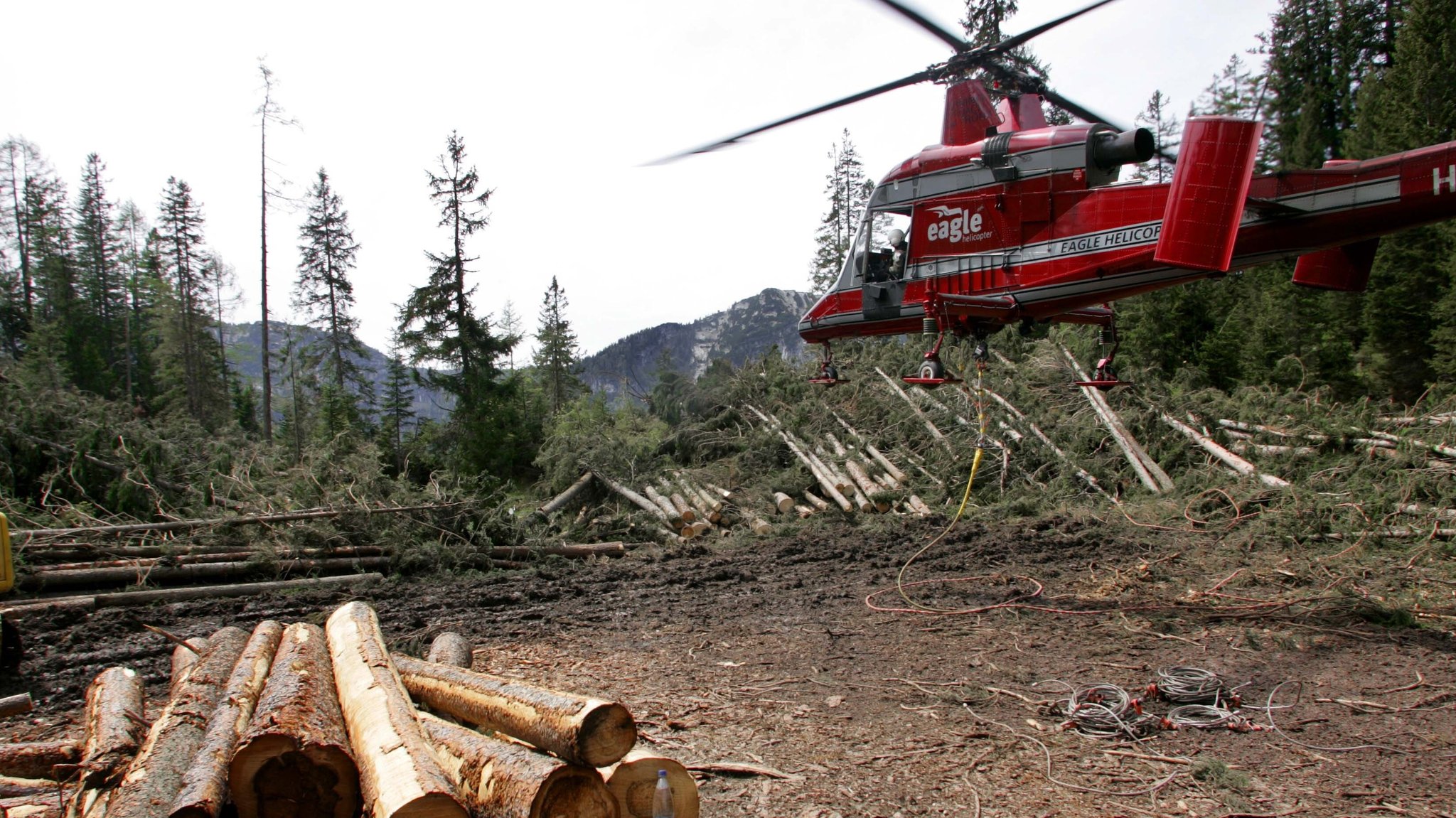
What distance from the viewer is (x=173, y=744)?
3.63 meters

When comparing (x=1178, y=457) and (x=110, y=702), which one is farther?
(x=1178, y=457)

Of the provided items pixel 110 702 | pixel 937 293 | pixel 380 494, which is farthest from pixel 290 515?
pixel 937 293

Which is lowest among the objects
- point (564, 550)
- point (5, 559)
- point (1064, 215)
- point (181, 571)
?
point (564, 550)

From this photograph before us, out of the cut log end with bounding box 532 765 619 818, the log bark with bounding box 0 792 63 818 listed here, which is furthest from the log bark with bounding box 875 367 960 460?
the log bark with bounding box 0 792 63 818

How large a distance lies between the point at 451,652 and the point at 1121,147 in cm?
845

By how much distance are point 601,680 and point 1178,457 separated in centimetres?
1125

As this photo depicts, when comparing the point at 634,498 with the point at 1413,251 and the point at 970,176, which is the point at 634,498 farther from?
the point at 1413,251

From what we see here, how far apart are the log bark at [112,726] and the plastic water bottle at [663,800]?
2376 millimetres

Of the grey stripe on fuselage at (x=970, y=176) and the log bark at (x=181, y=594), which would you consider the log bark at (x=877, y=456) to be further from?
the log bark at (x=181, y=594)

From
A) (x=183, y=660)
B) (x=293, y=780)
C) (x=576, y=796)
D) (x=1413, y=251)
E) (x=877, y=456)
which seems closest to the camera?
(x=576, y=796)

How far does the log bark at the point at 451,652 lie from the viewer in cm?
635

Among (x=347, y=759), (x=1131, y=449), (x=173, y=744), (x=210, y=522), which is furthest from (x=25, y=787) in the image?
(x=1131, y=449)

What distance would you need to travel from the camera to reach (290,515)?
11328 mm

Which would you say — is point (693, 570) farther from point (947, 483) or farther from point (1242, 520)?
point (1242, 520)
